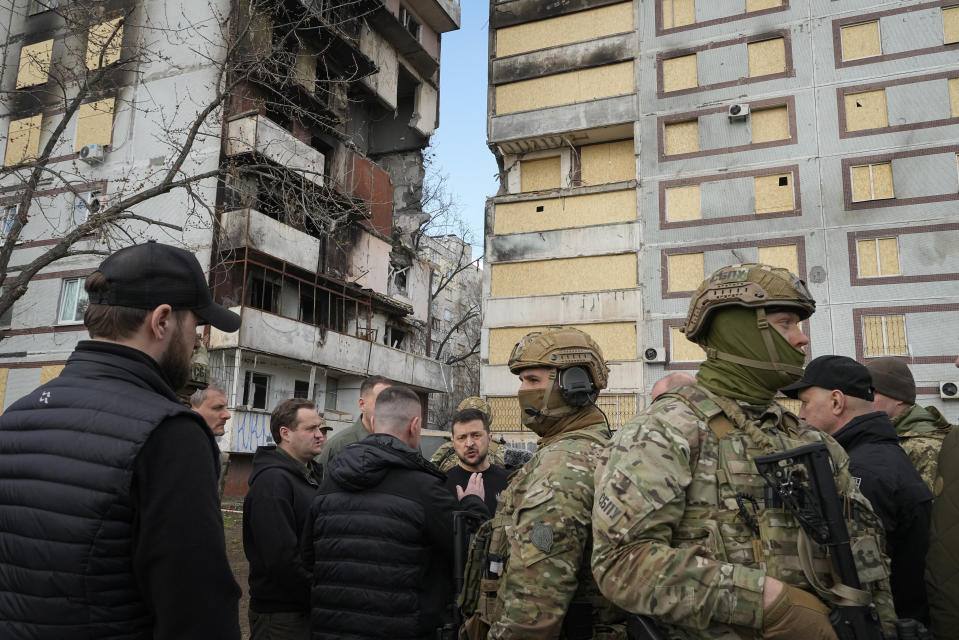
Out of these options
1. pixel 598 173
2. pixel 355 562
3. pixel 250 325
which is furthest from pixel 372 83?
pixel 355 562

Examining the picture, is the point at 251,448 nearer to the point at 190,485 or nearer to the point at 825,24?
the point at 190,485

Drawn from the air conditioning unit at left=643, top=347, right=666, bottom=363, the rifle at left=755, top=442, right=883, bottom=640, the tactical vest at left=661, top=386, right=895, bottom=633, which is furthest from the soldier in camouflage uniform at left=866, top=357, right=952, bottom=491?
the air conditioning unit at left=643, top=347, right=666, bottom=363

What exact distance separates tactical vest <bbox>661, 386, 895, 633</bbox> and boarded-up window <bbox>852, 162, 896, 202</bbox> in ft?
80.9

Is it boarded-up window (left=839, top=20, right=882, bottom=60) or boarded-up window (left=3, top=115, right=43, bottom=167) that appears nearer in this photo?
boarded-up window (left=839, top=20, right=882, bottom=60)

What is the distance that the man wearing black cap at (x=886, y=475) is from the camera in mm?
3340

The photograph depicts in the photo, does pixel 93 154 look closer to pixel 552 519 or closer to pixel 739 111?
pixel 739 111

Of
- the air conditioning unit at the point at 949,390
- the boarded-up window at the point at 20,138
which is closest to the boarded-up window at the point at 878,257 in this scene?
the air conditioning unit at the point at 949,390

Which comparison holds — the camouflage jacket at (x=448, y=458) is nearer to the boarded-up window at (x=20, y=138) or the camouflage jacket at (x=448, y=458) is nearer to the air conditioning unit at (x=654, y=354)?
the air conditioning unit at (x=654, y=354)

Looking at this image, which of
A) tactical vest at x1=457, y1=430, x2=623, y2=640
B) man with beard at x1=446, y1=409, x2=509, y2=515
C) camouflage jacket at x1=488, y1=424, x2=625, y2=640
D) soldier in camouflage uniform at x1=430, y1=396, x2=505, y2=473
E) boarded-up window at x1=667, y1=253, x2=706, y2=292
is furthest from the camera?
boarded-up window at x1=667, y1=253, x2=706, y2=292

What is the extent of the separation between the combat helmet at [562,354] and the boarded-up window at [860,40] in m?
26.1

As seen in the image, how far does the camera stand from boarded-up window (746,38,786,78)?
2525 cm

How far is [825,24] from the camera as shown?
2478cm

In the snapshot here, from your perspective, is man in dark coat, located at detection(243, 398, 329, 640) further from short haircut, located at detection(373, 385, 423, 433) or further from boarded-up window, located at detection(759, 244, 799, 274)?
boarded-up window, located at detection(759, 244, 799, 274)

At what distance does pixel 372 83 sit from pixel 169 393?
30020 mm
